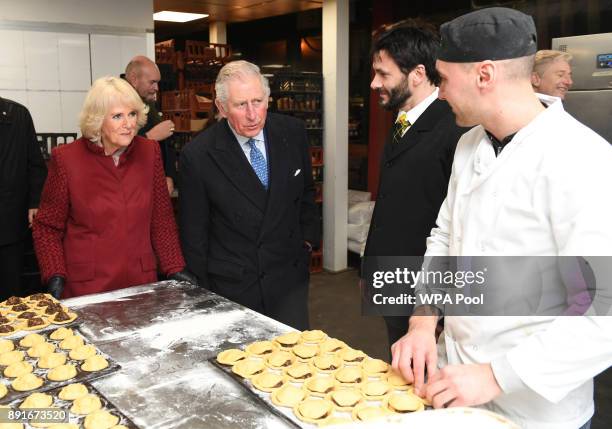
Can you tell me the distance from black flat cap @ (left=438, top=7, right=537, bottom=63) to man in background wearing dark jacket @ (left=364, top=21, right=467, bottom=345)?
30.2 inches

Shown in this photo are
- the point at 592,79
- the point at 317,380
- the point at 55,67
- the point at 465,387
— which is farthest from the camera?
the point at 55,67

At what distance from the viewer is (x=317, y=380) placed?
153 centimetres

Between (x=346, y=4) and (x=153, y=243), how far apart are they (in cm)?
407

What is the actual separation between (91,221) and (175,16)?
19.3 ft

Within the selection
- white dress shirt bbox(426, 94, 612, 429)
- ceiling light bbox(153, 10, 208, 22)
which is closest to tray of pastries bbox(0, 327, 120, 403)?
white dress shirt bbox(426, 94, 612, 429)

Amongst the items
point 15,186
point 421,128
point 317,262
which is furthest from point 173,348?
point 317,262

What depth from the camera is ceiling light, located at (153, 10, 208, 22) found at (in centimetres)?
732

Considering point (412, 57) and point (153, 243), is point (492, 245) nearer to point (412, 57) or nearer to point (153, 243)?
point (412, 57)

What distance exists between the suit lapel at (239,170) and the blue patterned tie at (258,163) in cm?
5

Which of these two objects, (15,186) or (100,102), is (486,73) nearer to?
(100,102)

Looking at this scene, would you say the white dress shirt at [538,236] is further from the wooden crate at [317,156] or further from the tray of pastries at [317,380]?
the wooden crate at [317,156]

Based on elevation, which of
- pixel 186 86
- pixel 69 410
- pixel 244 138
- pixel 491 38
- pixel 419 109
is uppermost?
pixel 186 86

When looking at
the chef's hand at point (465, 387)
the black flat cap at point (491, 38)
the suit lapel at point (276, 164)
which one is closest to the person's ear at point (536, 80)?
the suit lapel at point (276, 164)

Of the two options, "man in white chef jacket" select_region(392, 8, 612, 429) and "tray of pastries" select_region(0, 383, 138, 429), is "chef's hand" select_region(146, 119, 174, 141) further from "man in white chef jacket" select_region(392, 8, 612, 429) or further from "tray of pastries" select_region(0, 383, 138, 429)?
"man in white chef jacket" select_region(392, 8, 612, 429)
